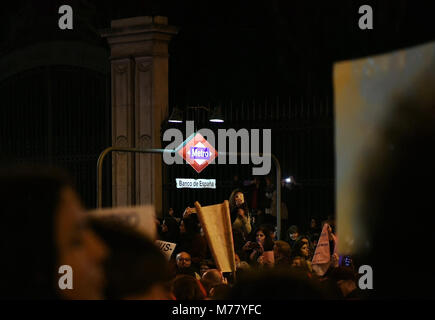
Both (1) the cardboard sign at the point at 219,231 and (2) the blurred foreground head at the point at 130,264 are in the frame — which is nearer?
(2) the blurred foreground head at the point at 130,264

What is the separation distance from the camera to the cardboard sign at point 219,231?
6973 mm

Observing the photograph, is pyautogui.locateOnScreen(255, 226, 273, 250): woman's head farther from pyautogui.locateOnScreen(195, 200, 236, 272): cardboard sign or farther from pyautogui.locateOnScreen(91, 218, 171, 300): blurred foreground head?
pyautogui.locateOnScreen(91, 218, 171, 300): blurred foreground head

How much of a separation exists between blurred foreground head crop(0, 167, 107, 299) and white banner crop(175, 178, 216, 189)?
41.8ft

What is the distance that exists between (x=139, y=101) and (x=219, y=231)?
29.8ft

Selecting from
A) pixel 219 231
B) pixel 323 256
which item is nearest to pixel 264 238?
pixel 323 256

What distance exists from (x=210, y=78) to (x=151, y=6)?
2537mm

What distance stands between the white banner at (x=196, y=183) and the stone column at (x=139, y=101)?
131 cm

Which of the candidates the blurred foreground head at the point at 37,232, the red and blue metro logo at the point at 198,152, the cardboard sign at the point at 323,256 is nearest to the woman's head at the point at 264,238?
the cardboard sign at the point at 323,256

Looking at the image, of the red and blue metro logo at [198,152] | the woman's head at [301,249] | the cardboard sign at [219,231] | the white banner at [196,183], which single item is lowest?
the woman's head at [301,249]

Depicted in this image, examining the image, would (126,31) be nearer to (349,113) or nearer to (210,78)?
(210,78)

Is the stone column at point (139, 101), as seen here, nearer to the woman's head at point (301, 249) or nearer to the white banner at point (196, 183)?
the white banner at point (196, 183)

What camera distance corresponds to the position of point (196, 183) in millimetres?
14117

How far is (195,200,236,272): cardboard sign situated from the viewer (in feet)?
22.9
